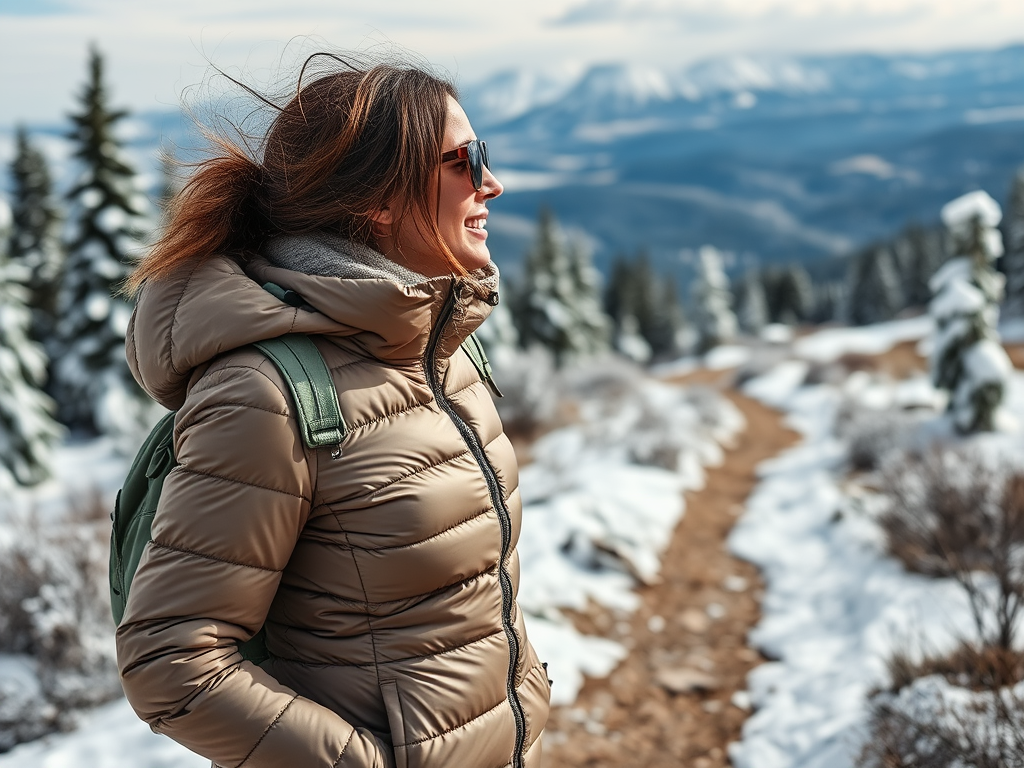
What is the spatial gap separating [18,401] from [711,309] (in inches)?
1449

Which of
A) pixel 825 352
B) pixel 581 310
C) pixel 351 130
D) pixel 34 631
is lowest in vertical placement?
pixel 825 352

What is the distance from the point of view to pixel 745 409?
23.3m

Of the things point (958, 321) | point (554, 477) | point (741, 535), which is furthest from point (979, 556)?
point (958, 321)

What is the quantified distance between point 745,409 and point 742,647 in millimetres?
17097

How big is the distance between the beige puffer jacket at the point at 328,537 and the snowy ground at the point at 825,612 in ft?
10.4

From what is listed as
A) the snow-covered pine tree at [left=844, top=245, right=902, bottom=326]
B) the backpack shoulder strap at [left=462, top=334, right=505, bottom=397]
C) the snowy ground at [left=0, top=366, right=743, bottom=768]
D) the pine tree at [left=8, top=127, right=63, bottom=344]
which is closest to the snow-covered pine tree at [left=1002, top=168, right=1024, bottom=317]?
the snow-covered pine tree at [left=844, top=245, right=902, bottom=326]

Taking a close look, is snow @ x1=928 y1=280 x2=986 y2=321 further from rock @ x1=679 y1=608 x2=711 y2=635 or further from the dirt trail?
rock @ x1=679 y1=608 x2=711 y2=635

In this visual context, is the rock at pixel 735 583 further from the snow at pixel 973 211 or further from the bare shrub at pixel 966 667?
the snow at pixel 973 211

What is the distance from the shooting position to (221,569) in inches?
60.2

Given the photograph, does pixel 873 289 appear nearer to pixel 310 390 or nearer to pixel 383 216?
pixel 383 216

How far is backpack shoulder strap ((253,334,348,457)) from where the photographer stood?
5.16 ft

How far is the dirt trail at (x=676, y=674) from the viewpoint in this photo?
5.27 meters

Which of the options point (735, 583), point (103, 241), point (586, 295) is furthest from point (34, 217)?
point (735, 583)

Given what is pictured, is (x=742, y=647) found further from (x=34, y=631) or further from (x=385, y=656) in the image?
(x=385, y=656)
